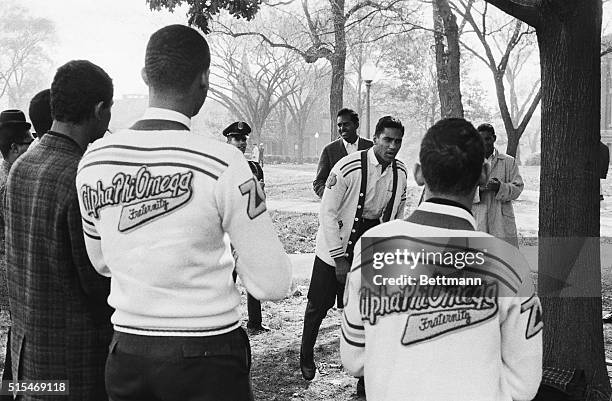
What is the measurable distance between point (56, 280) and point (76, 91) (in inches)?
28.5

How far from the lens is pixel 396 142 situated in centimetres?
503

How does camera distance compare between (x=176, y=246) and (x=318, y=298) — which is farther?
(x=318, y=298)

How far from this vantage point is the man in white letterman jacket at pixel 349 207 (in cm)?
502

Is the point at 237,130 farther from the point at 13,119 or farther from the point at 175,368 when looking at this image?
the point at 175,368

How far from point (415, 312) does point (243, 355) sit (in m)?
0.58

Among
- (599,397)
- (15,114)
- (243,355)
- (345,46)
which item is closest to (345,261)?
(599,397)

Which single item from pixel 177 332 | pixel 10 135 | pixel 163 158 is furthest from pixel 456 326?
pixel 10 135

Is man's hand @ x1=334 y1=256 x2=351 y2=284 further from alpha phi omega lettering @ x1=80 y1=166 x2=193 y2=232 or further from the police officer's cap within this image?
alpha phi omega lettering @ x1=80 y1=166 x2=193 y2=232

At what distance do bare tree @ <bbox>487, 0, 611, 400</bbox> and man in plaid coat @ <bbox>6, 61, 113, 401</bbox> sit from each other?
297cm

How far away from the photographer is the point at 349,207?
513 centimetres

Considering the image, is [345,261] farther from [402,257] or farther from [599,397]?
[402,257]

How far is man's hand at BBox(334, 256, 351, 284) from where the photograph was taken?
4.96 metres

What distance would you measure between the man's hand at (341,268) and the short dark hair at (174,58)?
2.84 meters

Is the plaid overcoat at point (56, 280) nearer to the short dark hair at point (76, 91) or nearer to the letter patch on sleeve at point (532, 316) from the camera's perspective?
the short dark hair at point (76, 91)
